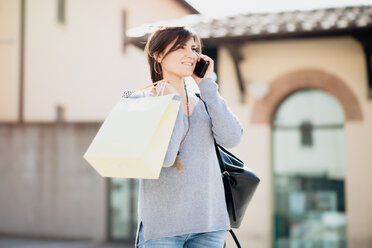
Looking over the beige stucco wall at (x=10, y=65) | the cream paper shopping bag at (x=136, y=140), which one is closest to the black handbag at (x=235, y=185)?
the cream paper shopping bag at (x=136, y=140)

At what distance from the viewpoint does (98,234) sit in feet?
35.5

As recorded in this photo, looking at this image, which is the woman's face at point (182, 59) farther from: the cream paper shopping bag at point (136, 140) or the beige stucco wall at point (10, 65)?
the beige stucco wall at point (10, 65)

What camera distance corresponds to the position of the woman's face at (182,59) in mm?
2135

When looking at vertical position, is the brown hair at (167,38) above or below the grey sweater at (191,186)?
above

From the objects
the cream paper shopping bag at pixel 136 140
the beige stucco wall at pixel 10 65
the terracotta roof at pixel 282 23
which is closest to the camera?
the cream paper shopping bag at pixel 136 140

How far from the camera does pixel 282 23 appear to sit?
7762 mm

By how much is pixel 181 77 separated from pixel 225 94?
19.7ft

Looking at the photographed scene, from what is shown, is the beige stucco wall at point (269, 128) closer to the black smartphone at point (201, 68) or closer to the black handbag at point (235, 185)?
the black handbag at point (235, 185)

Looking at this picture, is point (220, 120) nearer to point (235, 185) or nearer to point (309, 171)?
point (235, 185)

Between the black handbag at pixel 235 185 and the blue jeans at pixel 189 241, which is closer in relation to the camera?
the blue jeans at pixel 189 241

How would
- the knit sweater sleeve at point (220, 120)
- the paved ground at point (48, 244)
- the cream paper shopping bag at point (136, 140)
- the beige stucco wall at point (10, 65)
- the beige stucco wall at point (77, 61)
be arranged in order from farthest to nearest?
the beige stucco wall at point (10, 65), the beige stucco wall at point (77, 61), the paved ground at point (48, 244), the knit sweater sleeve at point (220, 120), the cream paper shopping bag at point (136, 140)

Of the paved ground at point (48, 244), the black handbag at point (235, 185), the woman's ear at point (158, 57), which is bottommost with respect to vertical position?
the paved ground at point (48, 244)

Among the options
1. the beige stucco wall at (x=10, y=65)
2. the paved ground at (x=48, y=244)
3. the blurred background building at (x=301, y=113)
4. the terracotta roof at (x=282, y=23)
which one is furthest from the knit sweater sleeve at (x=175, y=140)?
the beige stucco wall at (x=10, y=65)

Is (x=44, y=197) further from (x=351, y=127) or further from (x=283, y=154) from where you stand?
(x=351, y=127)
